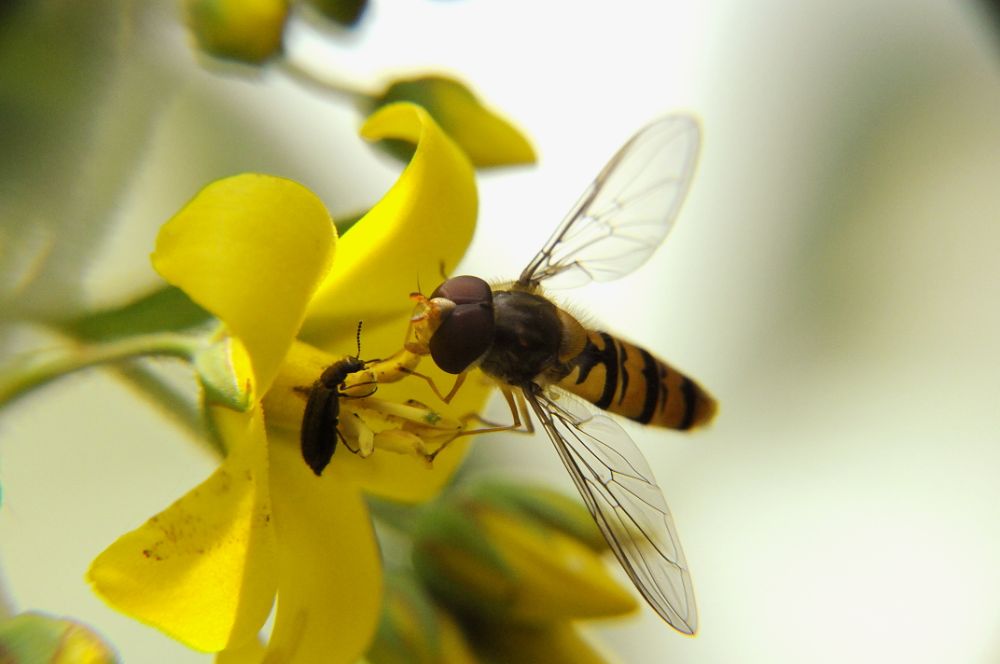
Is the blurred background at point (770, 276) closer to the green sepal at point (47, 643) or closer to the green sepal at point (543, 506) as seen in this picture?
the green sepal at point (543, 506)

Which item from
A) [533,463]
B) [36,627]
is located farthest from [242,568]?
[533,463]

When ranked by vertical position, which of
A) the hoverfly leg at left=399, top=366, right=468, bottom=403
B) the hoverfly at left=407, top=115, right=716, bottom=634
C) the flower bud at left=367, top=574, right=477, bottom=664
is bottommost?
the flower bud at left=367, top=574, right=477, bottom=664

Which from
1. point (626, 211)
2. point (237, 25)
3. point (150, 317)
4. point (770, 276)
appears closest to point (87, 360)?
point (150, 317)

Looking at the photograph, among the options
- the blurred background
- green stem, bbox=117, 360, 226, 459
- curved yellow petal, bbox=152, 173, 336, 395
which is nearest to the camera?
curved yellow petal, bbox=152, 173, 336, 395

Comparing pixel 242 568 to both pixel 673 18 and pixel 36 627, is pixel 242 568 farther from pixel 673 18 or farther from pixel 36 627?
pixel 673 18

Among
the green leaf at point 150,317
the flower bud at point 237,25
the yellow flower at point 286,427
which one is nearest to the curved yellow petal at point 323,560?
the yellow flower at point 286,427

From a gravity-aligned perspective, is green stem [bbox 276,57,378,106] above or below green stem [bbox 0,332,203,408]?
above

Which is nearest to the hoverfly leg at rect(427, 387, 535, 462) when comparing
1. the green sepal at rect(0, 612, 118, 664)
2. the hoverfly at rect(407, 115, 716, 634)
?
the hoverfly at rect(407, 115, 716, 634)

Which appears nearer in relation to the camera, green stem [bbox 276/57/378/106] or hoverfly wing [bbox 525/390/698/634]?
hoverfly wing [bbox 525/390/698/634]

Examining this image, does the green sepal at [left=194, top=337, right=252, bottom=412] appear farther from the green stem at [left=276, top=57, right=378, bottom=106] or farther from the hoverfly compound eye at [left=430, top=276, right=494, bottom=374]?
the green stem at [left=276, top=57, right=378, bottom=106]
